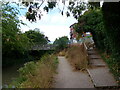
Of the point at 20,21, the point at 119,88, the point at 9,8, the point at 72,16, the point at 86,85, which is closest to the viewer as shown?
the point at 72,16

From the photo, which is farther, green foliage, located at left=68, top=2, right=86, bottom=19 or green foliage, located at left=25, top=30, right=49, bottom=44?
green foliage, located at left=25, top=30, right=49, bottom=44

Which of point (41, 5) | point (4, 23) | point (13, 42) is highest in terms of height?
point (41, 5)

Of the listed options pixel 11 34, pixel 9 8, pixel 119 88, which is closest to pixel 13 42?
pixel 11 34

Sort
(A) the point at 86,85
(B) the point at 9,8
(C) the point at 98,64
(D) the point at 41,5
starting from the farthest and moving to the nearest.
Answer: (C) the point at 98,64 < (B) the point at 9,8 < (A) the point at 86,85 < (D) the point at 41,5

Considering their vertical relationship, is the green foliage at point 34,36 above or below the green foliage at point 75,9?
below

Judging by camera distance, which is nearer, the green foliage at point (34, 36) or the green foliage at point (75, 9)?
the green foliage at point (75, 9)

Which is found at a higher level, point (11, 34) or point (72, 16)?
point (72, 16)

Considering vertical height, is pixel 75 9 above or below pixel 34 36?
above

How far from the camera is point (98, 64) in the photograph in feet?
32.3

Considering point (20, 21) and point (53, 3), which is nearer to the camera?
point (53, 3)

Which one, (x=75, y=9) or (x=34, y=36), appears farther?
(x=34, y=36)

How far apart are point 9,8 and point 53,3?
337 centimetres

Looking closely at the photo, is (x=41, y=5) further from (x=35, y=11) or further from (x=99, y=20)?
(x=99, y=20)

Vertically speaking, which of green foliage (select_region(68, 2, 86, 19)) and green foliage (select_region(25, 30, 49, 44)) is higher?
green foliage (select_region(68, 2, 86, 19))
